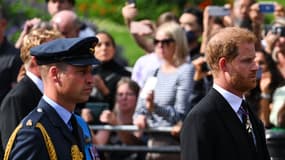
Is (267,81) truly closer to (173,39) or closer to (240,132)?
(173,39)

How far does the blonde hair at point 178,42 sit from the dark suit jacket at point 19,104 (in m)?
2.60

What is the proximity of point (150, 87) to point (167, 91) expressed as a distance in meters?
0.23

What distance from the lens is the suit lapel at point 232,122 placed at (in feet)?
20.1

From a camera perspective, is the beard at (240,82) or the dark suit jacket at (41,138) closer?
the dark suit jacket at (41,138)

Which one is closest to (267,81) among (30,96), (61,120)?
(30,96)

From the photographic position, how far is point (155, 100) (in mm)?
9445

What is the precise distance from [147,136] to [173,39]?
1.01 m

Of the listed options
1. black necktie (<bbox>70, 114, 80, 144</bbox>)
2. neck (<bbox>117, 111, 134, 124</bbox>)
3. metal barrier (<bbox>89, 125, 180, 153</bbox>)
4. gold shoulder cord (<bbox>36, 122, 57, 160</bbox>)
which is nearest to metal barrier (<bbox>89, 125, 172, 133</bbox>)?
metal barrier (<bbox>89, 125, 180, 153</bbox>)

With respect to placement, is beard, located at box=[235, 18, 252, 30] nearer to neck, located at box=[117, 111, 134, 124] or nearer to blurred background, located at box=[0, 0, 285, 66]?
neck, located at box=[117, 111, 134, 124]

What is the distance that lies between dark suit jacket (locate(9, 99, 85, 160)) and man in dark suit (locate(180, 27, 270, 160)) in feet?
2.51

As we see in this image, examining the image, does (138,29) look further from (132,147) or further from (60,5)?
Answer: (132,147)

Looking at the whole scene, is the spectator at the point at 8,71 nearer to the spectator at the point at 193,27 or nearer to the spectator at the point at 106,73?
the spectator at the point at 106,73

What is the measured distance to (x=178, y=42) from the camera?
31.5 feet

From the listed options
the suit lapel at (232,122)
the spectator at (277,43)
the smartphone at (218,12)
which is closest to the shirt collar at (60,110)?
the suit lapel at (232,122)
